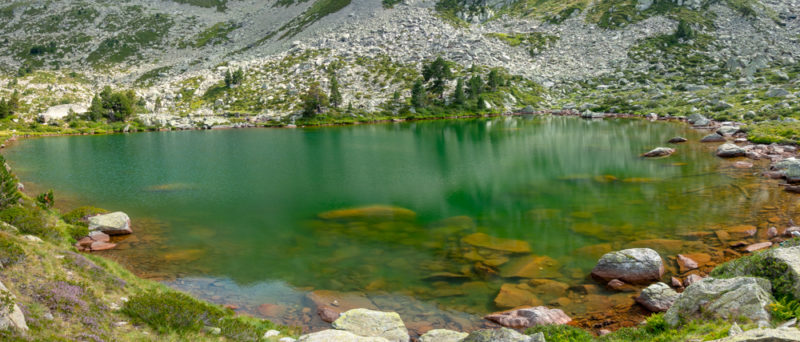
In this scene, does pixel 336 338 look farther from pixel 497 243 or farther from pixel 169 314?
pixel 497 243

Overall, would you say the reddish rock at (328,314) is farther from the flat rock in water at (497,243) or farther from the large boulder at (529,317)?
the flat rock in water at (497,243)

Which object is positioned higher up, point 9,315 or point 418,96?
point 418,96

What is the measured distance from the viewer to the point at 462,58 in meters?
156

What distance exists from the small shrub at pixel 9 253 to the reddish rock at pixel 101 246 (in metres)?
12.9

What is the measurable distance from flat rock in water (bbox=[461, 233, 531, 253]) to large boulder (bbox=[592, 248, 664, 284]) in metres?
4.92

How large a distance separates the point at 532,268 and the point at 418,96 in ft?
366

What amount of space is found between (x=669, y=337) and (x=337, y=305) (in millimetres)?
13243

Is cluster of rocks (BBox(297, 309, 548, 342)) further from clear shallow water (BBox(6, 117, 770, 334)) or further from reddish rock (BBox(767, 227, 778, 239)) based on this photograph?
reddish rock (BBox(767, 227, 778, 239))

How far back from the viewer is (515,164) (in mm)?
53844

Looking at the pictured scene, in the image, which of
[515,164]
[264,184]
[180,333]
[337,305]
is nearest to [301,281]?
[337,305]

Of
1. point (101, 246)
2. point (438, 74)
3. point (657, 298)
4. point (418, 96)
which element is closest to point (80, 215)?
point (101, 246)

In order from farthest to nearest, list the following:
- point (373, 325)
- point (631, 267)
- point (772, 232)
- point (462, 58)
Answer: point (462, 58) < point (772, 232) < point (631, 267) < point (373, 325)

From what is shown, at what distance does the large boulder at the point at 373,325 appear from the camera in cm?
1552

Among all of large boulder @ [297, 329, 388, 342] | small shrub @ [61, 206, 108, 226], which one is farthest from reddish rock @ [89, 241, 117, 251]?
large boulder @ [297, 329, 388, 342]
